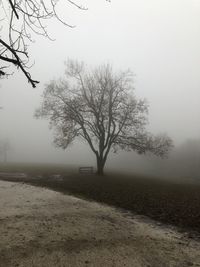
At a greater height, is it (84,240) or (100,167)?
(100,167)

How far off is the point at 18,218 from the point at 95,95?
26.8m

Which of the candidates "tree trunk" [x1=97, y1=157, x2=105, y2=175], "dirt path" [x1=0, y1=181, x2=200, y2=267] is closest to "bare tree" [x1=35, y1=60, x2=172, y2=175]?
"tree trunk" [x1=97, y1=157, x2=105, y2=175]

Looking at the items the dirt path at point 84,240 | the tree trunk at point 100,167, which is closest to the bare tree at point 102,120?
the tree trunk at point 100,167

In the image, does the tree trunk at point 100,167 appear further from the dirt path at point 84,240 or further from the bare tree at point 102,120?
the dirt path at point 84,240

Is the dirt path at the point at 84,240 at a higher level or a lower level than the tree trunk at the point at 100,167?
lower

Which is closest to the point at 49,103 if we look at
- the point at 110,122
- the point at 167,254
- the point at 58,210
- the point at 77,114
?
the point at 77,114

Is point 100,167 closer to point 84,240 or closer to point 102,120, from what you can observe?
point 102,120

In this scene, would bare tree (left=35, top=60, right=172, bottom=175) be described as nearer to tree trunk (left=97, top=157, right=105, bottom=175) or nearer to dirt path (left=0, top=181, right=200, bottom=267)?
tree trunk (left=97, top=157, right=105, bottom=175)

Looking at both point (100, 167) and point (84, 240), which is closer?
point (84, 240)

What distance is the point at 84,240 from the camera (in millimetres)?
9828

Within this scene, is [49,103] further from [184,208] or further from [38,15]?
[38,15]

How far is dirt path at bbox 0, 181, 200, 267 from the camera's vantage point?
836 centimetres

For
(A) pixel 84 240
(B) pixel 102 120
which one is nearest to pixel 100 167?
(B) pixel 102 120

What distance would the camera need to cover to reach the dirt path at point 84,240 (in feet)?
27.4
